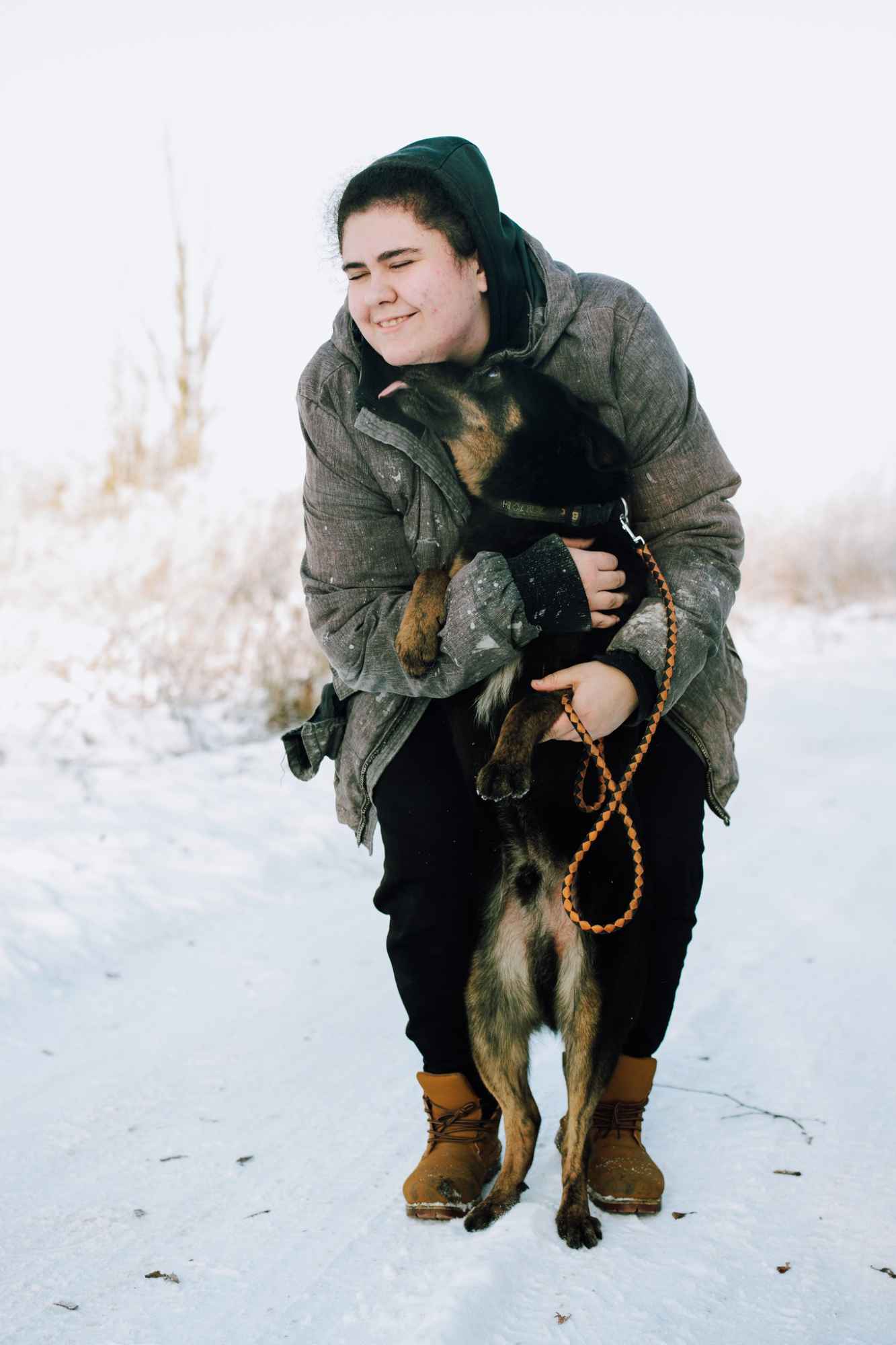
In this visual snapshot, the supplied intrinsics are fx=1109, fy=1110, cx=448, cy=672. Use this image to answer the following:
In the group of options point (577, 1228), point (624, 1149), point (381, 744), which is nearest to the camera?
point (577, 1228)

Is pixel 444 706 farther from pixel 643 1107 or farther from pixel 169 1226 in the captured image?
pixel 169 1226

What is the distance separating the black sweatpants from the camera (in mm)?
2041

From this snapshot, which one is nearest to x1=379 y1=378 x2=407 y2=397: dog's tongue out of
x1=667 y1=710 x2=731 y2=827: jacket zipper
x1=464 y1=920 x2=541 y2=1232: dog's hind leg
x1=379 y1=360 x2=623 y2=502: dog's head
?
x1=379 y1=360 x2=623 y2=502: dog's head

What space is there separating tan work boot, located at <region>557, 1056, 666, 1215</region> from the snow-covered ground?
0.05 m

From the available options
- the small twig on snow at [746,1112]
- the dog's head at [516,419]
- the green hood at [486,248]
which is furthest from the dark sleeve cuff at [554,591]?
the small twig on snow at [746,1112]

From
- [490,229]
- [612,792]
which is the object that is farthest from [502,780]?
[490,229]

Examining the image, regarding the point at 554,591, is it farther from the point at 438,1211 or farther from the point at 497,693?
the point at 438,1211

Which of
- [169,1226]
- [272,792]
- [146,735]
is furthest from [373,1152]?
[146,735]

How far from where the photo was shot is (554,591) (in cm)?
200

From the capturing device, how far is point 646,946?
79.0 inches

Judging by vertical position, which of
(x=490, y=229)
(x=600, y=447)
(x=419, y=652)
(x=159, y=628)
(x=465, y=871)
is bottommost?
(x=159, y=628)

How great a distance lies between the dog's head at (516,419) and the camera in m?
2.17

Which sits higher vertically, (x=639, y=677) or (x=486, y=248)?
(x=486, y=248)

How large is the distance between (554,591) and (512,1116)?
928 millimetres
